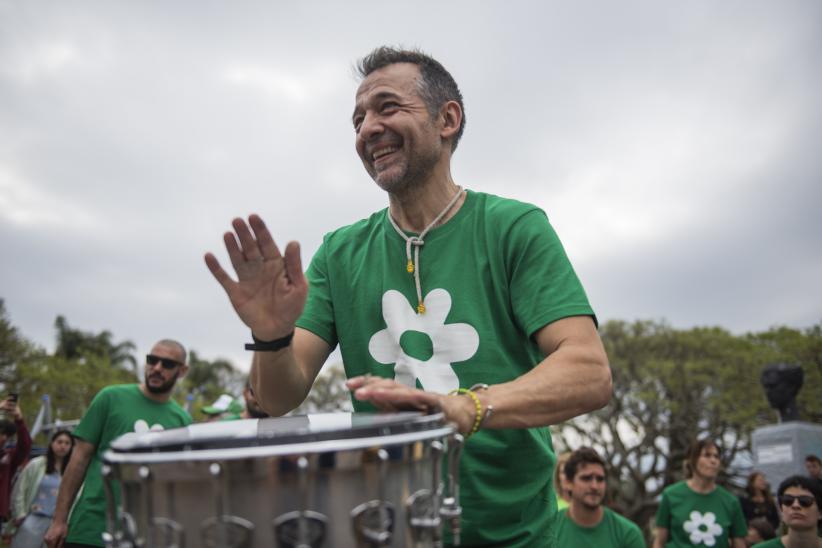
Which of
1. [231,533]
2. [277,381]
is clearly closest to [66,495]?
[277,381]

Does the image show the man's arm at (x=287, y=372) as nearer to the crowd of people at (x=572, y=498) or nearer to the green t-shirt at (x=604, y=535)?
the crowd of people at (x=572, y=498)

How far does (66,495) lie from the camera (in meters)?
5.91

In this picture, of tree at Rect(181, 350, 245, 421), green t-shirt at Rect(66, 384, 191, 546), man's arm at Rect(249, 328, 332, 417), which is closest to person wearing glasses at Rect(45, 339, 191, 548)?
green t-shirt at Rect(66, 384, 191, 546)

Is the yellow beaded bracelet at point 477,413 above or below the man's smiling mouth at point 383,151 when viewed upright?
below

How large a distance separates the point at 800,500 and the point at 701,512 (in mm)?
1550

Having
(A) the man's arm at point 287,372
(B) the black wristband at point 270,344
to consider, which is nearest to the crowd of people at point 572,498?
(A) the man's arm at point 287,372

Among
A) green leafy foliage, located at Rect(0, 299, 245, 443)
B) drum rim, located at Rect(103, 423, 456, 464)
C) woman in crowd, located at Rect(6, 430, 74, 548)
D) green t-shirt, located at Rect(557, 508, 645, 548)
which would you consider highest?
green leafy foliage, located at Rect(0, 299, 245, 443)

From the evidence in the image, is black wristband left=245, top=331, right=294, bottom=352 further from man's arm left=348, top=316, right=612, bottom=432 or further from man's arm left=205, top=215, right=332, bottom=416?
man's arm left=348, top=316, right=612, bottom=432

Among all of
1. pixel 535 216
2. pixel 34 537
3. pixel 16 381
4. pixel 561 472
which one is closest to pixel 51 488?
pixel 34 537

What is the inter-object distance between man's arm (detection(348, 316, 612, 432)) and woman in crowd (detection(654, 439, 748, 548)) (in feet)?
21.3

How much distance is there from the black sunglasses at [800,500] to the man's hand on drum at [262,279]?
5.73 m

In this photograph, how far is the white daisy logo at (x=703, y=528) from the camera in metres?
7.43

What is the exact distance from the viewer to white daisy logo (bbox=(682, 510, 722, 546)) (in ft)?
24.4

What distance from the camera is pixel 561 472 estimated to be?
7270mm
